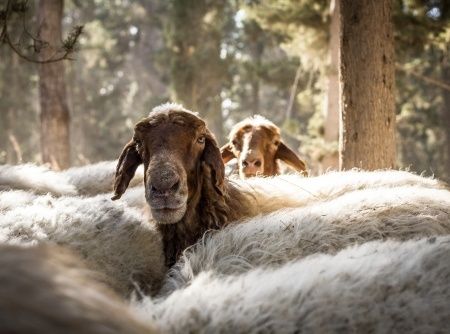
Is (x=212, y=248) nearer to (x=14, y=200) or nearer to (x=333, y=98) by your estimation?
(x=14, y=200)

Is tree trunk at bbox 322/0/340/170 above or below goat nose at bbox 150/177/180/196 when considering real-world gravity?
above

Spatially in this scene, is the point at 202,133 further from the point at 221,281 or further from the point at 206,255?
the point at 221,281

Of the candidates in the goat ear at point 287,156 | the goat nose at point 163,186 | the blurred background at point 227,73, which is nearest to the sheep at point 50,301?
the goat nose at point 163,186

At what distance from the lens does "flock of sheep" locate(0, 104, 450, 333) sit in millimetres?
1351

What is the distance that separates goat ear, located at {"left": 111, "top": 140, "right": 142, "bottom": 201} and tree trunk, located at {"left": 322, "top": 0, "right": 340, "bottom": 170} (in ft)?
20.4

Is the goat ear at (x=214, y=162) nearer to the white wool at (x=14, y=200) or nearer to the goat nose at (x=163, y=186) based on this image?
the goat nose at (x=163, y=186)

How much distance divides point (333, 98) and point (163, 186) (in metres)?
7.51

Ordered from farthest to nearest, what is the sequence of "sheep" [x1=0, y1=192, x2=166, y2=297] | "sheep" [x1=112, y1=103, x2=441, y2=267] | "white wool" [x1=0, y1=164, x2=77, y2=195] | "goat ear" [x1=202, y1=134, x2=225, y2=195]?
"white wool" [x1=0, y1=164, x2=77, y2=195] < "goat ear" [x1=202, y1=134, x2=225, y2=195] < "sheep" [x1=112, y1=103, x2=441, y2=267] < "sheep" [x1=0, y1=192, x2=166, y2=297]

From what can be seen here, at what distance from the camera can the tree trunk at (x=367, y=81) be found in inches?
184

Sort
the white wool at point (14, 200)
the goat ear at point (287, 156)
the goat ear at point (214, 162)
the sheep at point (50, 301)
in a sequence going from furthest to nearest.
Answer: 1. the goat ear at point (287, 156)
2. the goat ear at point (214, 162)
3. the white wool at point (14, 200)
4. the sheep at point (50, 301)

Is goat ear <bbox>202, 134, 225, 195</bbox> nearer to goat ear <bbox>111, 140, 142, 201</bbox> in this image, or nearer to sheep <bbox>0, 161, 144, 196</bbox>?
goat ear <bbox>111, 140, 142, 201</bbox>

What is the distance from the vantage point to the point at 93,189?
5.68 m

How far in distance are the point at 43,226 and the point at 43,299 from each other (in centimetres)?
204

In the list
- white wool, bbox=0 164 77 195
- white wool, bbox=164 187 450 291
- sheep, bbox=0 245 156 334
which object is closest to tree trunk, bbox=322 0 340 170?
white wool, bbox=0 164 77 195
